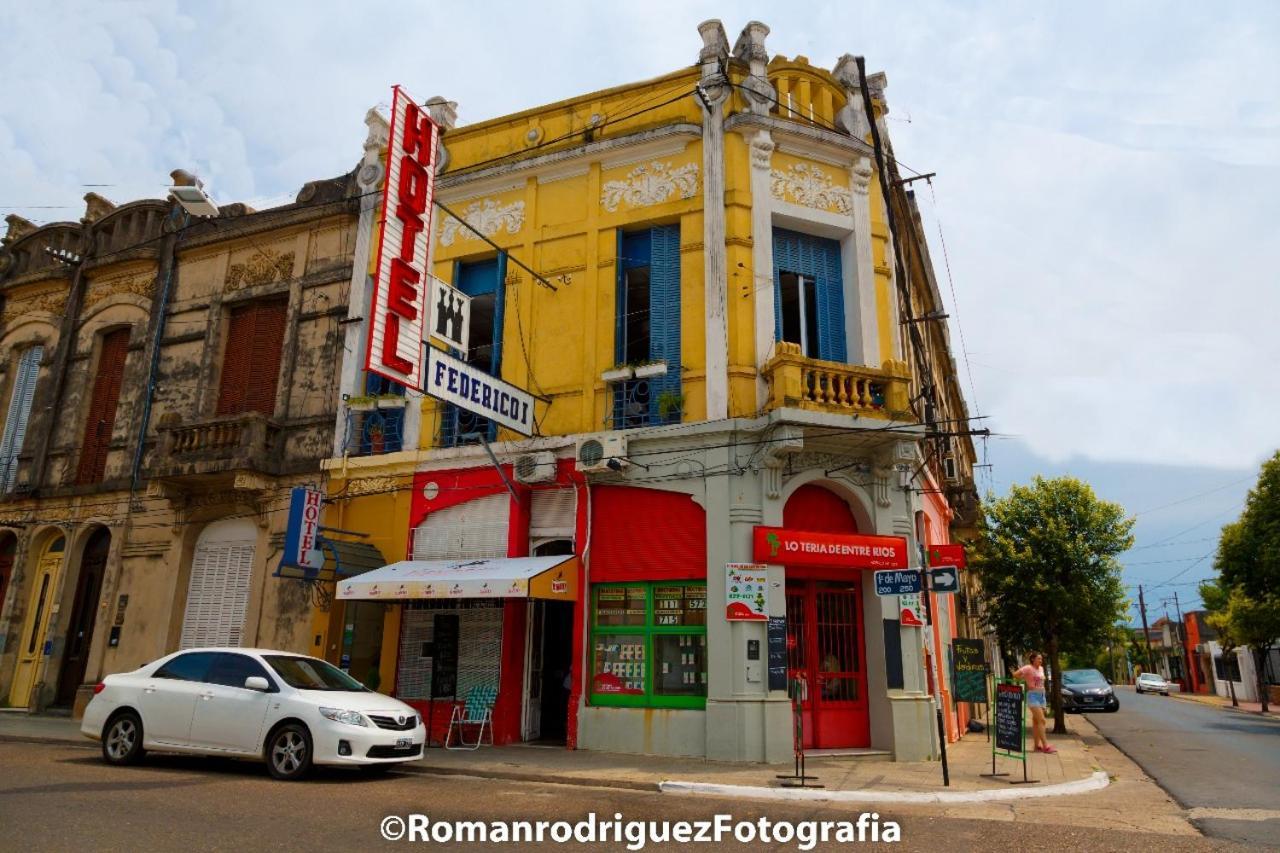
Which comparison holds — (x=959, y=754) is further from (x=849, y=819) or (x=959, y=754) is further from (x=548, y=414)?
(x=548, y=414)

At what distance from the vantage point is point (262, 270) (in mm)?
18172

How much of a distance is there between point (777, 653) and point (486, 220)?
32.0ft

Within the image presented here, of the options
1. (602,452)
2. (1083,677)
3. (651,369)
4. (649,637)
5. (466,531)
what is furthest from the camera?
(1083,677)

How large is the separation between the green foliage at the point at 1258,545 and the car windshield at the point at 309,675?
86.4ft

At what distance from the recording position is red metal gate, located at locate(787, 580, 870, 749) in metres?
12.7

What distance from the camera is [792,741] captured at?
39.3ft

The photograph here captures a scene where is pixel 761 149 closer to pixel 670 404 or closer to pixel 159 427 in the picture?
pixel 670 404

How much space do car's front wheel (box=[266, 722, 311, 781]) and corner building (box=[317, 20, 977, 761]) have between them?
3518 mm

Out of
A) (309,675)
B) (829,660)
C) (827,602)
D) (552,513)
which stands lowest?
(309,675)

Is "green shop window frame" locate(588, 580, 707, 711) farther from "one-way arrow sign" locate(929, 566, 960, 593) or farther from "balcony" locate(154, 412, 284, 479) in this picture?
"balcony" locate(154, 412, 284, 479)

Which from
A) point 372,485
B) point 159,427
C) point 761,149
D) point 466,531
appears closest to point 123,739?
point 466,531

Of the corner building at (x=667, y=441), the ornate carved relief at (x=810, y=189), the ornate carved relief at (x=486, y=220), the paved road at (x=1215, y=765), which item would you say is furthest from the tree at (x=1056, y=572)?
the ornate carved relief at (x=486, y=220)

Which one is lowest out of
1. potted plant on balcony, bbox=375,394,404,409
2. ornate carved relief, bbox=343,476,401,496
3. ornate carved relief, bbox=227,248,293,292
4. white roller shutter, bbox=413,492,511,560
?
white roller shutter, bbox=413,492,511,560

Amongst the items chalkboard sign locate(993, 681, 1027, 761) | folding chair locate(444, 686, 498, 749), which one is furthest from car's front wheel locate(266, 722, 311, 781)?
chalkboard sign locate(993, 681, 1027, 761)
